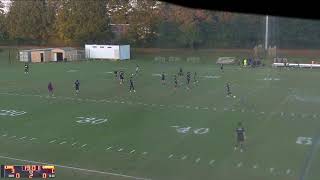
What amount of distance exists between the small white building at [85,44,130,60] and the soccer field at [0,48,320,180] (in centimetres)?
1685

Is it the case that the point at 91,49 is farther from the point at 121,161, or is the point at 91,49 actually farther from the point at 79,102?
the point at 121,161

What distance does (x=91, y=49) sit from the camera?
51250 millimetres

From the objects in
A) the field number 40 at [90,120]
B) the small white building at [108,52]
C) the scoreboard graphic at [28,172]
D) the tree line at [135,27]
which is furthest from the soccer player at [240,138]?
the small white building at [108,52]

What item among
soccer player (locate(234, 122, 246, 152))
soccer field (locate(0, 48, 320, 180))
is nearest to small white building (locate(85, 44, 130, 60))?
soccer field (locate(0, 48, 320, 180))

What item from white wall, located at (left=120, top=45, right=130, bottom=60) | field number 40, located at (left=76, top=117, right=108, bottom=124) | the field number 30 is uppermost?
white wall, located at (left=120, top=45, right=130, bottom=60)

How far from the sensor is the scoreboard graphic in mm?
12008

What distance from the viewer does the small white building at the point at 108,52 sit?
49375 mm

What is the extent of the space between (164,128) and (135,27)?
133ft

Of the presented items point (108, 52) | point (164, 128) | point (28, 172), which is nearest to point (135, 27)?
point (108, 52)

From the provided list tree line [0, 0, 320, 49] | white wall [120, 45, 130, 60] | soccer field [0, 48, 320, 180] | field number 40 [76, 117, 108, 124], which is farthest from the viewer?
white wall [120, 45, 130, 60]

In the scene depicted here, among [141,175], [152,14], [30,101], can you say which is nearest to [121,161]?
[141,175]

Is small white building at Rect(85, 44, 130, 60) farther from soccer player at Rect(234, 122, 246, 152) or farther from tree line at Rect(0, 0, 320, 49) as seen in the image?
soccer player at Rect(234, 122, 246, 152)

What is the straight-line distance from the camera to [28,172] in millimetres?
12195

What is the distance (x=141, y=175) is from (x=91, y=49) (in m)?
40.4
